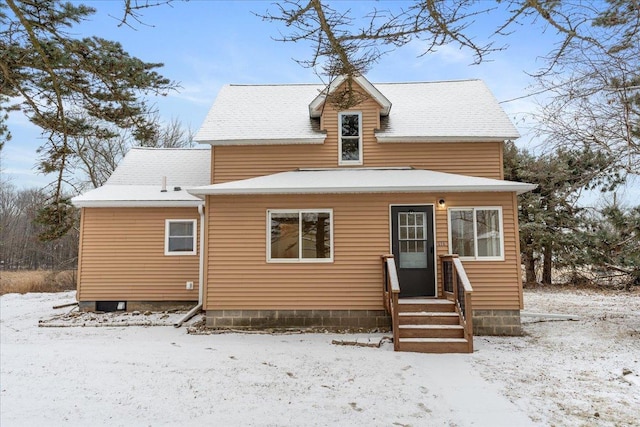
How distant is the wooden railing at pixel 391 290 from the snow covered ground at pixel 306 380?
0.36 metres

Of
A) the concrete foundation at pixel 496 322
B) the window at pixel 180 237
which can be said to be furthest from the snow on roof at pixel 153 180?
the concrete foundation at pixel 496 322

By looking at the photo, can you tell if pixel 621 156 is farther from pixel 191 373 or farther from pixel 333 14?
pixel 191 373

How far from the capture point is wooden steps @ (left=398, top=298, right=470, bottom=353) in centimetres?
715

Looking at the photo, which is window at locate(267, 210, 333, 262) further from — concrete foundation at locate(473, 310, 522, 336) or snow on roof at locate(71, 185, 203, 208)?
concrete foundation at locate(473, 310, 522, 336)

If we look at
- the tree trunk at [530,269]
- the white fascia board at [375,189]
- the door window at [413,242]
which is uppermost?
the white fascia board at [375,189]

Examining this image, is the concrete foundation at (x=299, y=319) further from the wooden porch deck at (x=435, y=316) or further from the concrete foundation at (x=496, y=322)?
the concrete foundation at (x=496, y=322)

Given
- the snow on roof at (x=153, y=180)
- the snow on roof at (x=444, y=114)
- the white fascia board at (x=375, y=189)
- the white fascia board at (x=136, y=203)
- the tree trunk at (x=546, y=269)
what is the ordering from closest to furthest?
the white fascia board at (x=375, y=189)
the snow on roof at (x=444, y=114)
the white fascia board at (x=136, y=203)
the snow on roof at (x=153, y=180)
the tree trunk at (x=546, y=269)

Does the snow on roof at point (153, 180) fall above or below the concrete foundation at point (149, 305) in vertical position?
above

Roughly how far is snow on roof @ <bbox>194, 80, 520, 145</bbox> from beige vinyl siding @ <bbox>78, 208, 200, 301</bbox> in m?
2.89

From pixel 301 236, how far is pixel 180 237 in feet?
13.7

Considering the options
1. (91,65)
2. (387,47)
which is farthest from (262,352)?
(387,47)

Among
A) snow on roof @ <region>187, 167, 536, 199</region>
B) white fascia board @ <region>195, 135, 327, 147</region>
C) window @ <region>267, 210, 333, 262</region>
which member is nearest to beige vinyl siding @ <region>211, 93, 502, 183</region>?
white fascia board @ <region>195, 135, 327, 147</region>

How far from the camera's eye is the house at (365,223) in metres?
8.35

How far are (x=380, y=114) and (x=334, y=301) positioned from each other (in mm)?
4669
